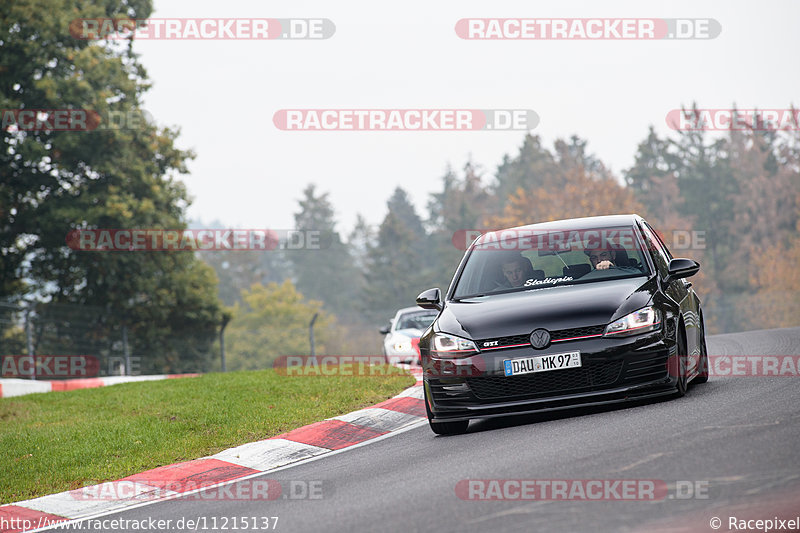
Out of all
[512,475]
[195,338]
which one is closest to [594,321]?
[512,475]

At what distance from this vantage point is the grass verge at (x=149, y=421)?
27.8 ft

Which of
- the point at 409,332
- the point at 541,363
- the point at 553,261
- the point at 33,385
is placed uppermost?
the point at 553,261

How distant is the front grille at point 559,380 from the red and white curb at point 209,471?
2.04m

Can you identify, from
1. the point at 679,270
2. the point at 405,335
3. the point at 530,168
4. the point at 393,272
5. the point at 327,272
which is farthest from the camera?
the point at 327,272

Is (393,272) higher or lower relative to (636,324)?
higher

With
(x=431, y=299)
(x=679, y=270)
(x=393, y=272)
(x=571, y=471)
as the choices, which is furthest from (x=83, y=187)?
(x=393, y=272)

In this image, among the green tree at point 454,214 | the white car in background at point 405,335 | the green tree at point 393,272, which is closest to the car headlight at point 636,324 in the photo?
the white car in background at point 405,335

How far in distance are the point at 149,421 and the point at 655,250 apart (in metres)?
5.86

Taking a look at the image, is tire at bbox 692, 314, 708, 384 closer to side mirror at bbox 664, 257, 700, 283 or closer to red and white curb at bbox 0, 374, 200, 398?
side mirror at bbox 664, 257, 700, 283

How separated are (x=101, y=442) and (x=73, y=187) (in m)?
25.4

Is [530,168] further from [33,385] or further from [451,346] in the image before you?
[451,346]

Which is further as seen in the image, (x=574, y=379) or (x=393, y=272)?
(x=393, y=272)

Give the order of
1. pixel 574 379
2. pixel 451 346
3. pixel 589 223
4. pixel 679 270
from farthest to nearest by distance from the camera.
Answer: pixel 589 223, pixel 679 270, pixel 451 346, pixel 574 379

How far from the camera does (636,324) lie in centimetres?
730
